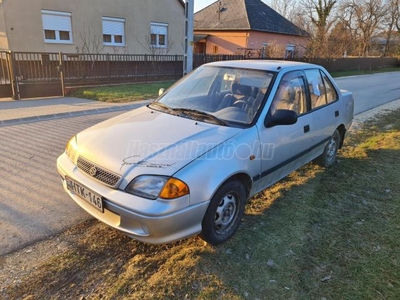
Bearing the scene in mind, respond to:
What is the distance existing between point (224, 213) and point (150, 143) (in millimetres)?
978

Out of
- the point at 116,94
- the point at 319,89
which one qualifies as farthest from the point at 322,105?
the point at 116,94

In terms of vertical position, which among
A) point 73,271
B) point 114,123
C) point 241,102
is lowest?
point 73,271

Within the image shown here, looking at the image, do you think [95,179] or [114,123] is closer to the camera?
[95,179]

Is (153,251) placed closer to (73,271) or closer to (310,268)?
(73,271)

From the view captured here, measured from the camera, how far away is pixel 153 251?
115 inches

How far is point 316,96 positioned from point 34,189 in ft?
13.2

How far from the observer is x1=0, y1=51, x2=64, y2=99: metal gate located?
34.3ft

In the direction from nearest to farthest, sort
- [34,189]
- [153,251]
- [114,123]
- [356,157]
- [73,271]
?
[73,271] → [153,251] → [114,123] → [34,189] → [356,157]

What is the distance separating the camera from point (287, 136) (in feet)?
11.7

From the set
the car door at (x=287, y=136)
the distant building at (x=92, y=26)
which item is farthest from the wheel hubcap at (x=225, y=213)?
the distant building at (x=92, y=26)

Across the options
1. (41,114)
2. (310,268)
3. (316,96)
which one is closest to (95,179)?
(310,268)

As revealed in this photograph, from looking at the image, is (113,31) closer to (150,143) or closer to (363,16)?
(150,143)

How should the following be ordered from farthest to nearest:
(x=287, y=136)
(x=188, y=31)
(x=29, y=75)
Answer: (x=29, y=75)
(x=188, y=31)
(x=287, y=136)

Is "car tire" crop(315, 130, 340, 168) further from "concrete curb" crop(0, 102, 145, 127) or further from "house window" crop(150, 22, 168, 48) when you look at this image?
"house window" crop(150, 22, 168, 48)
